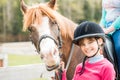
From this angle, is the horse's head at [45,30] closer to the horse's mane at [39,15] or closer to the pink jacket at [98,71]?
the horse's mane at [39,15]

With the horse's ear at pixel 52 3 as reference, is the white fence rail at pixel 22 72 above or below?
below

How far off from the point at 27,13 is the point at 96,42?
143cm

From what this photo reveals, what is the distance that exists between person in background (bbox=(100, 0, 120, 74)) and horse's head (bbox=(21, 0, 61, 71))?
80cm

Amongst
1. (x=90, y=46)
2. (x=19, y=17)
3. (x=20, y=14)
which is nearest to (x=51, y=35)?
(x=90, y=46)

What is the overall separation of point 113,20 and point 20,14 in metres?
41.7

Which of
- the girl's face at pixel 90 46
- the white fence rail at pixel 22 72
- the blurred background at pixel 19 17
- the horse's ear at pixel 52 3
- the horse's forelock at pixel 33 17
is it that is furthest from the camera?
the blurred background at pixel 19 17

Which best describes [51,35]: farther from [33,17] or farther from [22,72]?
[22,72]

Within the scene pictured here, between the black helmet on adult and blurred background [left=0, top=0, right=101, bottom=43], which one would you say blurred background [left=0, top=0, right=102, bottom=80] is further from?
the black helmet on adult

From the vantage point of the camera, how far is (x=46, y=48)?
424 centimetres

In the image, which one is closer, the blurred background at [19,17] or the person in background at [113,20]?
the person in background at [113,20]

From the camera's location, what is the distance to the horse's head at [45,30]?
4273mm

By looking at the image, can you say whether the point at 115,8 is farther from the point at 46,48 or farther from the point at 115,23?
the point at 46,48

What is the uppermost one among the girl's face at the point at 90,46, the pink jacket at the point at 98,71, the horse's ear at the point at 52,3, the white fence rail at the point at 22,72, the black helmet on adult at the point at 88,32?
the horse's ear at the point at 52,3

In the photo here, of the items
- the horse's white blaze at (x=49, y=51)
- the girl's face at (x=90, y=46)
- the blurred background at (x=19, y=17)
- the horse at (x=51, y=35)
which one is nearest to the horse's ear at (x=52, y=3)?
the horse at (x=51, y=35)
